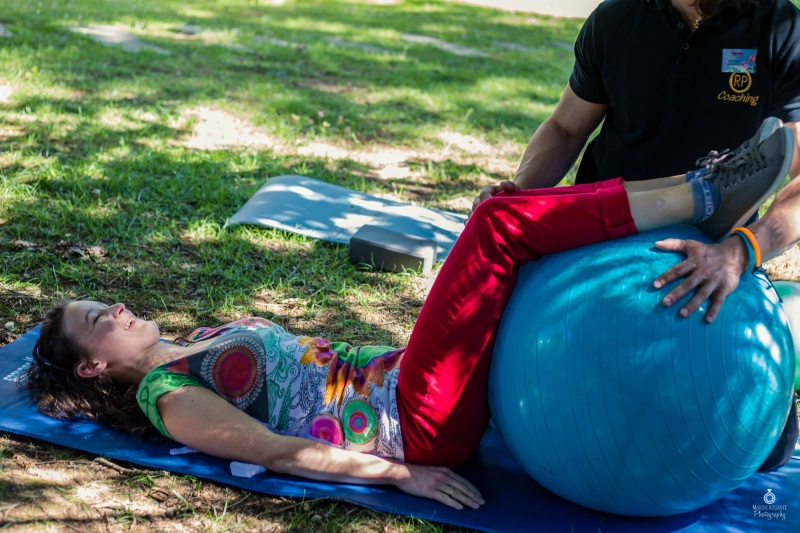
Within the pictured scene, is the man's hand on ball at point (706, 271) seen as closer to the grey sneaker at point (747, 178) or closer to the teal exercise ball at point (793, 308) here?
the grey sneaker at point (747, 178)

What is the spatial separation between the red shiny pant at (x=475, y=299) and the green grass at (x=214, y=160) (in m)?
0.36

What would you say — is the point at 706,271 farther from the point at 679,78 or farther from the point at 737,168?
the point at 679,78

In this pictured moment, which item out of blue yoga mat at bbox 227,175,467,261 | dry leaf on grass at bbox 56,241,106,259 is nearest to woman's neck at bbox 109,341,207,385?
dry leaf on grass at bbox 56,241,106,259

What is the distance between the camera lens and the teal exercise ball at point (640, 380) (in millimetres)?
2268

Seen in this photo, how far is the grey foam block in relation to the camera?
4.54 m

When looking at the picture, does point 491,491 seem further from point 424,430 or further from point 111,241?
point 111,241

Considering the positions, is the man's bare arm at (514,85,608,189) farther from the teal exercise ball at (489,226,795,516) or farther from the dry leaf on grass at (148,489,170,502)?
the dry leaf on grass at (148,489,170,502)

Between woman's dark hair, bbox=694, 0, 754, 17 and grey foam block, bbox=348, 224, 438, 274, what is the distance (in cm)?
210

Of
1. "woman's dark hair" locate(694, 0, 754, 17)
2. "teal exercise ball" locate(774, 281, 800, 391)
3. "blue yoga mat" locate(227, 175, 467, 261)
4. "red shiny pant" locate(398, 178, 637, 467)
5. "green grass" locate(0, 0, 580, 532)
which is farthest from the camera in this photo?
"blue yoga mat" locate(227, 175, 467, 261)

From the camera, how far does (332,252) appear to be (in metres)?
4.77

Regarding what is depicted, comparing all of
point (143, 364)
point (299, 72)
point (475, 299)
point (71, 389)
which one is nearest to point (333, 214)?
point (143, 364)

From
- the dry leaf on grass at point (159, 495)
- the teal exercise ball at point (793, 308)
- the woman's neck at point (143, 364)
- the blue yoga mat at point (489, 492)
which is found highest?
the teal exercise ball at point (793, 308)

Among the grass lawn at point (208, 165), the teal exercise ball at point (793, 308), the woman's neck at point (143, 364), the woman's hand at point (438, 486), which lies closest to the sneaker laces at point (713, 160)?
the teal exercise ball at point (793, 308)

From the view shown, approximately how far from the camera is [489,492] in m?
2.83
